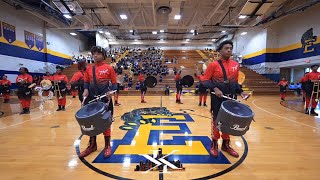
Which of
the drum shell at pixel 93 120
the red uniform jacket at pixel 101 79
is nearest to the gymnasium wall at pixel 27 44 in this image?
the red uniform jacket at pixel 101 79

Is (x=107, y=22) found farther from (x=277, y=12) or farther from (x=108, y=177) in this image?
(x=108, y=177)

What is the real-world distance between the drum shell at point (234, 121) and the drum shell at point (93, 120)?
65.4 inches

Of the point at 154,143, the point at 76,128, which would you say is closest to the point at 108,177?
the point at 154,143

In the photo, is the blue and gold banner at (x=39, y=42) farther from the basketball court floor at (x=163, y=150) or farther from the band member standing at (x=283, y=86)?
the band member standing at (x=283, y=86)

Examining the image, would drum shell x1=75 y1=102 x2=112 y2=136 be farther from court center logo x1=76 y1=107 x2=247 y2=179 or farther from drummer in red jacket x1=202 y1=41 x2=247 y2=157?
drummer in red jacket x1=202 y1=41 x2=247 y2=157

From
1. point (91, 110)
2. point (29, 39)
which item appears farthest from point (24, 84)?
point (29, 39)

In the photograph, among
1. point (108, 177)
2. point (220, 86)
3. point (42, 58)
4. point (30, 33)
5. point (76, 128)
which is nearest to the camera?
point (108, 177)

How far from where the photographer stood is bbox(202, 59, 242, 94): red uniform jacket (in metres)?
3.28

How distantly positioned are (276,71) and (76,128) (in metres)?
18.1

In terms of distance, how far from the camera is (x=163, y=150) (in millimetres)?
3648

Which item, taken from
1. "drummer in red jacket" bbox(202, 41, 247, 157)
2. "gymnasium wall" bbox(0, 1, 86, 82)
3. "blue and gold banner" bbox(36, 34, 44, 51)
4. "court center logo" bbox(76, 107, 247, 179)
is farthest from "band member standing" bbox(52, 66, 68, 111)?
"blue and gold banner" bbox(36, 34, 44, 51)

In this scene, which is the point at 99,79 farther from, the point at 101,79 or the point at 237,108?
the point at 237,108

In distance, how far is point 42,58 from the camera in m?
17.7

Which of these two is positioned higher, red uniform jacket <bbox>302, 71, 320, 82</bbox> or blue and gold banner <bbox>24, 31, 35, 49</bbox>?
blue and gold banner <bbox>24, 31, 35, 49</bbox>
